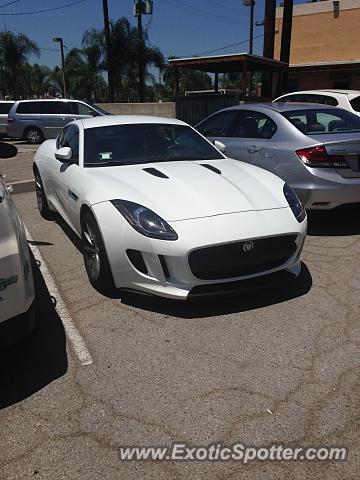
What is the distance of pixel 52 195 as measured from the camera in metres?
5.20

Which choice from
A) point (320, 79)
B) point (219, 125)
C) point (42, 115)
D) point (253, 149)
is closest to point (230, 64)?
point (42, 115)

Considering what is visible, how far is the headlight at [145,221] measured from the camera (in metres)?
3.16

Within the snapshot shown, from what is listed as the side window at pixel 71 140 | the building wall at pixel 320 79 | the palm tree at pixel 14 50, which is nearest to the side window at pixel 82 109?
the side window at pixel 71 140

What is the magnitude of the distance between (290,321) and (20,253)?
6.37ft

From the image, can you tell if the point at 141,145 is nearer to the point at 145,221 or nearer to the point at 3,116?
the point at 145,221

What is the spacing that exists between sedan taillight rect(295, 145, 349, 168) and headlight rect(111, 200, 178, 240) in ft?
7.93

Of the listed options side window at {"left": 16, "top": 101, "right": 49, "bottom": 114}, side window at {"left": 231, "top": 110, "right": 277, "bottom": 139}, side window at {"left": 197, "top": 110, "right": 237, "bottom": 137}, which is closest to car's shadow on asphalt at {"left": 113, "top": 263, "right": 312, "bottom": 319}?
side window at {"left": 231, "top": 110, "right": 277, "bottom": 139}

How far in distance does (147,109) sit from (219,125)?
1544 cm

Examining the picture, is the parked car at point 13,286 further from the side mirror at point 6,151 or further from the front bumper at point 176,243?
the side mirror at point 6,151

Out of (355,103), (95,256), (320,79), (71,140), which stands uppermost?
(320,79)

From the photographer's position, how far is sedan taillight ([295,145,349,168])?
16.0 feet

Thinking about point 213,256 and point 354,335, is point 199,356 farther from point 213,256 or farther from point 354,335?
point 354,335

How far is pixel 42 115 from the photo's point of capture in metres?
16.7

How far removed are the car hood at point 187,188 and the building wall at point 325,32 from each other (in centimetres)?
2376
